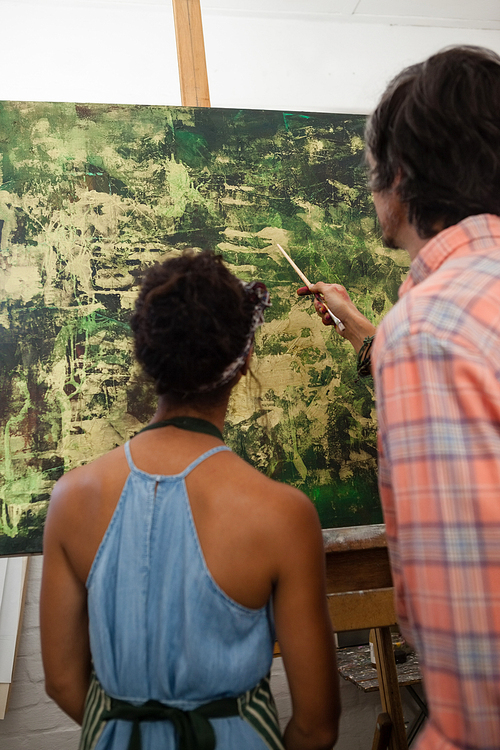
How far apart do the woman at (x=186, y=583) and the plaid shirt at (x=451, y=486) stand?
10.1 inches

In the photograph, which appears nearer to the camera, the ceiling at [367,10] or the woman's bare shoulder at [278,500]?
the woman's bare shoulder at [278,500]

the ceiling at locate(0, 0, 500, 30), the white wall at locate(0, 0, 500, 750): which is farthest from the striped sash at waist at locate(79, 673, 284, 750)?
the ceiling at locate(0, 0, 500, 30)

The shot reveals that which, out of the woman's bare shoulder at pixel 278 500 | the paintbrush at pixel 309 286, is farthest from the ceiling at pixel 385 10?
the woman's bare shoulder at pixel 278 500

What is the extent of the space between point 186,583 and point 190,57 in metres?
1.52

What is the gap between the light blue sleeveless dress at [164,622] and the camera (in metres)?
0.83

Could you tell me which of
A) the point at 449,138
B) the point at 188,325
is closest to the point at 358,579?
the point at 188,325

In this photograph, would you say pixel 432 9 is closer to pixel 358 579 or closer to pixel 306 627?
pixel 358 579

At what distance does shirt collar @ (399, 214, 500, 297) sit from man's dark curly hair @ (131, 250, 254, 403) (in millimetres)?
310

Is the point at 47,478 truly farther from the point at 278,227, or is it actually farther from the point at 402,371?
the point at 402,371

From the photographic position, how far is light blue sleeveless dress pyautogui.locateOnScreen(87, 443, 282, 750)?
2.73 ft

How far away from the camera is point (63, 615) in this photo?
2.99ft

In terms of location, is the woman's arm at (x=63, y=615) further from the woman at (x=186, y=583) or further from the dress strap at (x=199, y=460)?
the dress strap at (x=199, y=460)

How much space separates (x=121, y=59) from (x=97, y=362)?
1.93m

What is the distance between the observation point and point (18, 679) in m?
2.80
